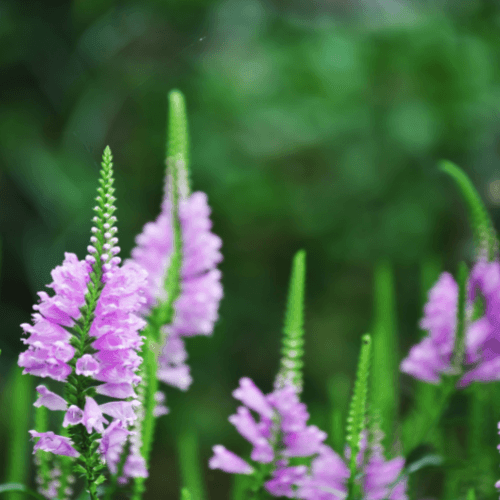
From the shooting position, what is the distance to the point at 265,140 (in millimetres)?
1806

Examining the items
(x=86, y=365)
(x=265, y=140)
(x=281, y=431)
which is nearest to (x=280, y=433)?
(x=281, y=431)

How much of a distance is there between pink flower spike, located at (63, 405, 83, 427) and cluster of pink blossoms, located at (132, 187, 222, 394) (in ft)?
1.01

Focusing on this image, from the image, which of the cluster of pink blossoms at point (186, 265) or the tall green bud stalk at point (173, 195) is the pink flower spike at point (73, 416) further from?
the cluster of pink blossoms at point (186, 265)

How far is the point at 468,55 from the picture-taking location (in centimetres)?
175

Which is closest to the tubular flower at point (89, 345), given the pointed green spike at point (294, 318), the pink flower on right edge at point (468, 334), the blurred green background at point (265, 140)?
the pointed green spike at point (294, 318)

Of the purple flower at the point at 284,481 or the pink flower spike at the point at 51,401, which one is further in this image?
the purple flower at the point at 284,481

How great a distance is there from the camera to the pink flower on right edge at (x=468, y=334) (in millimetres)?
623

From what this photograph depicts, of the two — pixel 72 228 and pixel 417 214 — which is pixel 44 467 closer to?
pixel 72 228

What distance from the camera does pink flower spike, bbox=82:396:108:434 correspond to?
1.10 feet

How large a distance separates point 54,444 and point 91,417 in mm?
35

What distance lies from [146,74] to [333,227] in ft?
2.25

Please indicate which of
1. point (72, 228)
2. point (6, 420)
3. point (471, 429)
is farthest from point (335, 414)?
point (6, 420)

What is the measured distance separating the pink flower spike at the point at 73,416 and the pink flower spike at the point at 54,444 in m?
0.02

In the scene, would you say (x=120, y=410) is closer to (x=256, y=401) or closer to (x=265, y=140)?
(x=256, y=401)
